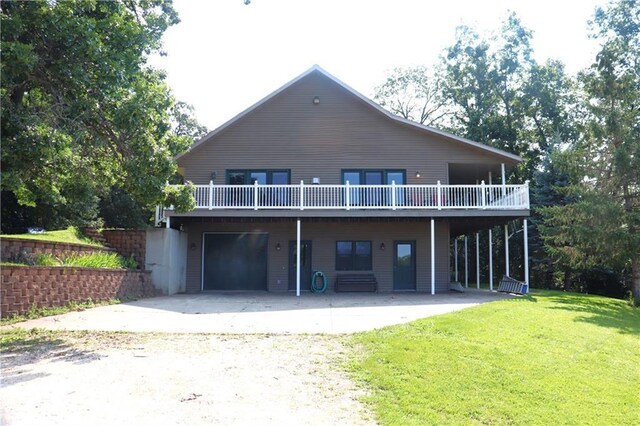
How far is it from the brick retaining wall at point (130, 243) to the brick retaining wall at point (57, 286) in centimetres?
153

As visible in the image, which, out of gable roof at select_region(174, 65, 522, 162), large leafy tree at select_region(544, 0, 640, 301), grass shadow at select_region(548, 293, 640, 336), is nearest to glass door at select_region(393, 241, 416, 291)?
gable roof at select_region(174, 65, 522, 162)

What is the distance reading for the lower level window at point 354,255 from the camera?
61.4 feet

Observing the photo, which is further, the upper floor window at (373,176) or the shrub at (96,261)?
the upper floor window at (373,176)

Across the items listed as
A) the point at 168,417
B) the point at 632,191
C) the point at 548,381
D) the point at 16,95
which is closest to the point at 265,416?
the point at 168,417

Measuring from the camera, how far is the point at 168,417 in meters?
4.74

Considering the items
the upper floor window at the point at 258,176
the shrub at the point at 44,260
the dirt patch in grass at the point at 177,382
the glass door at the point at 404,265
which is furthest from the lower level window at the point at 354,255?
the dirt patch in grass at the point at 177,382

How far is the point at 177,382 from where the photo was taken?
578 centimetres

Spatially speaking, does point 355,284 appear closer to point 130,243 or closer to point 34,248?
point 130,243

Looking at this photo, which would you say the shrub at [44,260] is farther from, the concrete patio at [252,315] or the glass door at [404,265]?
the glass door at [404,265]

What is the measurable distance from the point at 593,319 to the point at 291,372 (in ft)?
27.3

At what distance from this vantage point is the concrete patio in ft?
30.7

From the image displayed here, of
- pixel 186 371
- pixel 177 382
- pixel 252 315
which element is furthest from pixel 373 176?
pixel 177 382

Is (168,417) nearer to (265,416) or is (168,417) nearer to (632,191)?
(265,416)

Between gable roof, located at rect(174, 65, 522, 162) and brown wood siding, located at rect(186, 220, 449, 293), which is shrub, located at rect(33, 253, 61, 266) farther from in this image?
gable roof, located at rect(174, 65, 522, 162)
